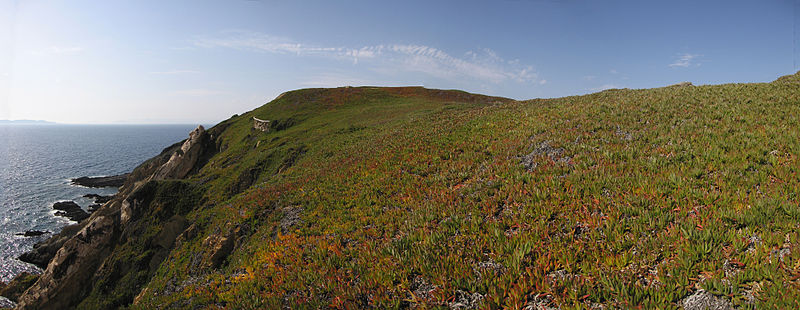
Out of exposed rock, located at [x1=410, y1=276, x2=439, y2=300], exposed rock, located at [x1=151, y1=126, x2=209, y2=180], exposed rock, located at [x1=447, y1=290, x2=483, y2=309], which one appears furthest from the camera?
exposed rock, located at [x1=151, y1=126, x2=209, y2=180]

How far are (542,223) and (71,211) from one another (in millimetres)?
70663

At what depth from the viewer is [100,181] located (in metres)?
67.7

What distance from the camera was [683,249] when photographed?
5504 millimetres

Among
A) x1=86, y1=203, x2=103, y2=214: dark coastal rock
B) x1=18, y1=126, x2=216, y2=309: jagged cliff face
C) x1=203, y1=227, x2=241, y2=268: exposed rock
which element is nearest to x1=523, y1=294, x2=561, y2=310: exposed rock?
x1=203, y1=227, x2=241, y2=268: exposed rock

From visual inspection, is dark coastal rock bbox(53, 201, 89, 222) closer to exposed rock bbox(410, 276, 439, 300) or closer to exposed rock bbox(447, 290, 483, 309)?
exposed rock bbox(410, 276, 439, 300)

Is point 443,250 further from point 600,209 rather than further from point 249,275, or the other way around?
point 249,275

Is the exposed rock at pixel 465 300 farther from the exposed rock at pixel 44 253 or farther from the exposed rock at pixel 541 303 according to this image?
the exposed rock at pixel 44 253

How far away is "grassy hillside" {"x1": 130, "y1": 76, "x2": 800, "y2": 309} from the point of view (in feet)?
17.3

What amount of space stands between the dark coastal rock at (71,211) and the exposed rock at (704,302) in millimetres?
66250

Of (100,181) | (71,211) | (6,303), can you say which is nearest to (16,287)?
(6,303)

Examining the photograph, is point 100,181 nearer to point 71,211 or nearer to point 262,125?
point 71,211

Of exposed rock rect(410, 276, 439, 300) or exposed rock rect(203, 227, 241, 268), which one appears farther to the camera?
exposed rock rect(203, 227, 241, 268)

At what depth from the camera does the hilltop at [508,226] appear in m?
5.35

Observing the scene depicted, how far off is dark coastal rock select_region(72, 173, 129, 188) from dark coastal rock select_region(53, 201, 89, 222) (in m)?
15.6
